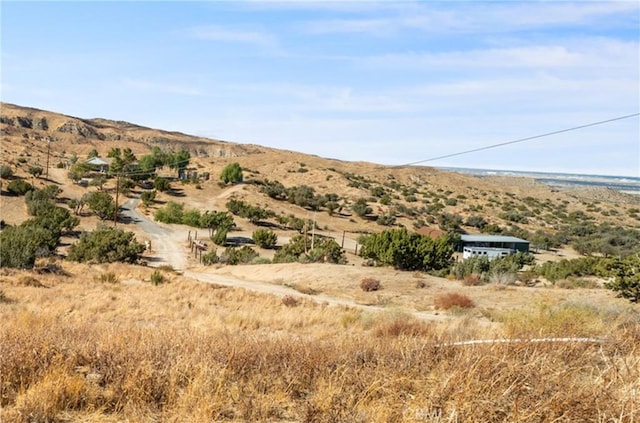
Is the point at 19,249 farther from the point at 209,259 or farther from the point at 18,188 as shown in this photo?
the point at 18,188

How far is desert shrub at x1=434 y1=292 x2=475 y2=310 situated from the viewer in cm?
2262

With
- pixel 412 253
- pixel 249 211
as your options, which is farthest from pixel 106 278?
pixel 249 211

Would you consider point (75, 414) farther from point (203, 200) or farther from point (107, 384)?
point (203, 200)

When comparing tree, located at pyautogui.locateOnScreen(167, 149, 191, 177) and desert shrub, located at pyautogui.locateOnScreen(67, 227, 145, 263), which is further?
tree, located at pyautogui.locateOnScreen(167, 149, 191, 177)

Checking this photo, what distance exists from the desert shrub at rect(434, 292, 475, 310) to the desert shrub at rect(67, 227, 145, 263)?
25.7 metres

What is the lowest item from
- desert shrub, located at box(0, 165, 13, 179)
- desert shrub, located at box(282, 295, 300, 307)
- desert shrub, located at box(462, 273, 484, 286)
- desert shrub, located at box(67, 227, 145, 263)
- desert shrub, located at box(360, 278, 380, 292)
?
desert shrub, located at box(67, 227, 145, 263)

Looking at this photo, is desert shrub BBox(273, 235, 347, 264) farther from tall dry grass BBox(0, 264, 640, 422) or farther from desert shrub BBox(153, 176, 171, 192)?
tall dry grass BBox(0, 264, 640, 422)

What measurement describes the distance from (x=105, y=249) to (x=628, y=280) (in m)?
34.7

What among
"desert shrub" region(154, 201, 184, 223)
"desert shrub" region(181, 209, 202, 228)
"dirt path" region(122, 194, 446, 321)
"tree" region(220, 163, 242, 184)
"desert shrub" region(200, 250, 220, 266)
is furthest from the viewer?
"tree" region(220, 163, 242, 184)

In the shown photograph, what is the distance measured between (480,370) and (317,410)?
1.77m

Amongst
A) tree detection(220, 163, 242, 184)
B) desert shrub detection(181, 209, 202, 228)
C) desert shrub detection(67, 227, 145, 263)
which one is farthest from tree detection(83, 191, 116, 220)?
tree detection(220, 163, 242, 184)

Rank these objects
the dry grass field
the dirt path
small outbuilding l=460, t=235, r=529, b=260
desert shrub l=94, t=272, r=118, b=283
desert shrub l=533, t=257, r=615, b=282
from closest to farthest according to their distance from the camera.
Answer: the dry grass field < the dirt path < desert shrub l=94, t=272, r=118, b=283 < desert shrub l=533, t=257, r=615, b=282 < small outbuilding l=460, t=235, r=529, b=260

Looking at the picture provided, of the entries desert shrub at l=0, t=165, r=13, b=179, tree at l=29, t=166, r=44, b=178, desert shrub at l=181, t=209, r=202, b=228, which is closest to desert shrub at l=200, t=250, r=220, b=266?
desert shrub at l=181, t=209, r=202, b=228

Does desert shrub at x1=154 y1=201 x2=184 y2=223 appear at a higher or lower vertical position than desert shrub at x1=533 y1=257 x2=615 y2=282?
lower
